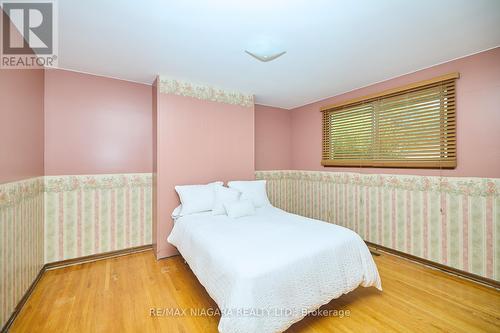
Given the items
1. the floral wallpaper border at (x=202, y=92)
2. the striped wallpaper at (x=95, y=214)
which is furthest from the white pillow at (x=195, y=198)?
the floral wallpaper border at (x=202, y=92)

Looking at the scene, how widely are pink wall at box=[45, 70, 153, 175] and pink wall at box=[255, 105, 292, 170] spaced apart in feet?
6.65

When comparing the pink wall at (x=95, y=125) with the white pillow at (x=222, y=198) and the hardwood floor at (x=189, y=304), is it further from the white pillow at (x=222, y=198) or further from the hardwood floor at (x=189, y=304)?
the hardwood floor at (x=189, y=304)

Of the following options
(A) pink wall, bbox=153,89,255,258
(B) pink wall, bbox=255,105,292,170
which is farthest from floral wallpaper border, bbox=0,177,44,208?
(B) pink wall, bbox=255,105,292,170

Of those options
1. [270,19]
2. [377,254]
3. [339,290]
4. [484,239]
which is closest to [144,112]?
[270,19]

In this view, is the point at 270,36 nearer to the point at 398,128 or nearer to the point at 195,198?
the point at 195,198

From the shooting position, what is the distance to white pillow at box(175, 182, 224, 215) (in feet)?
9.22

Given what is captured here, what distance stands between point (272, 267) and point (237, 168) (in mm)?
2205

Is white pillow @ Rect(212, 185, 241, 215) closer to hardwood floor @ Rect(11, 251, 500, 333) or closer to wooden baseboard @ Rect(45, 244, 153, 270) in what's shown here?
hardwood floor @ Rect(11, 251, 500, 333)

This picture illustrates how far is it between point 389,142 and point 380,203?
2.88 ft

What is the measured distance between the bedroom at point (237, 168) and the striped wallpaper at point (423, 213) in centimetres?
2

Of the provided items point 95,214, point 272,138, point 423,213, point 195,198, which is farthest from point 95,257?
point 423,213

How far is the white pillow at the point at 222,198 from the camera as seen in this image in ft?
9.22

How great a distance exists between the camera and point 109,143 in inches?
117

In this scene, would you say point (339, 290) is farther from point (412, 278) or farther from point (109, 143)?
point (109, 143)
